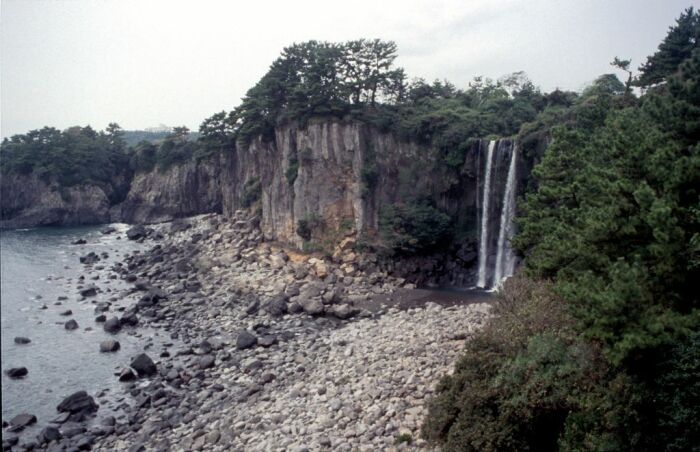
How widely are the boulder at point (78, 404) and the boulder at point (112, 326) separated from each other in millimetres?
8849

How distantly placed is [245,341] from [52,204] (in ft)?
153

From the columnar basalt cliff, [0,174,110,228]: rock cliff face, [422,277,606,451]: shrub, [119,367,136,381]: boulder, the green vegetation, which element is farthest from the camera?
[0,174,110,228]: rock cliff face

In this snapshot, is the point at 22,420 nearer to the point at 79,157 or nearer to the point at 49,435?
the point at 49,435

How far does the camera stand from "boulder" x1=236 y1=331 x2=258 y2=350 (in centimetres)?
2513

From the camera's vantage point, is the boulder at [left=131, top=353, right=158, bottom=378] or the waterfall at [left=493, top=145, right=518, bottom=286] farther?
the waterfall at [left=493, top=145, right=518, bottom=286]

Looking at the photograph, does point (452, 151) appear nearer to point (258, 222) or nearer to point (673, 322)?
point (258, 222)

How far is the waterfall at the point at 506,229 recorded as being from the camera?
3193cm

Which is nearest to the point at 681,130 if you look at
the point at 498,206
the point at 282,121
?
the point at 498,206

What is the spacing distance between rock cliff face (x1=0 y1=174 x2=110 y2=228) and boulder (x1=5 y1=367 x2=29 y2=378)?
1102 inches

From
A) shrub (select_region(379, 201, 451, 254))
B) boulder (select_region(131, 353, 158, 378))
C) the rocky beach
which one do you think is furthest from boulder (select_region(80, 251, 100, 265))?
shrub (select_region(379, 201, 451, 254))

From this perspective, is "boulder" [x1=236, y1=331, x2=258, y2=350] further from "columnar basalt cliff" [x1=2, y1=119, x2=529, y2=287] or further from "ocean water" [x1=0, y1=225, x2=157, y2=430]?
"columnar basalt cliff" [x1=2, y1=119, x2=529, y2=287]

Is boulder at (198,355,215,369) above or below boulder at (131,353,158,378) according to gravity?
above

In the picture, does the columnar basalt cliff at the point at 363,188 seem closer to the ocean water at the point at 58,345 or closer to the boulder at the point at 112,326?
the ocean water at the point at 58,345

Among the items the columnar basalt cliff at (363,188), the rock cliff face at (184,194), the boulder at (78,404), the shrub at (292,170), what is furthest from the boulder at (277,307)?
the rock cliff face at (184,194)
